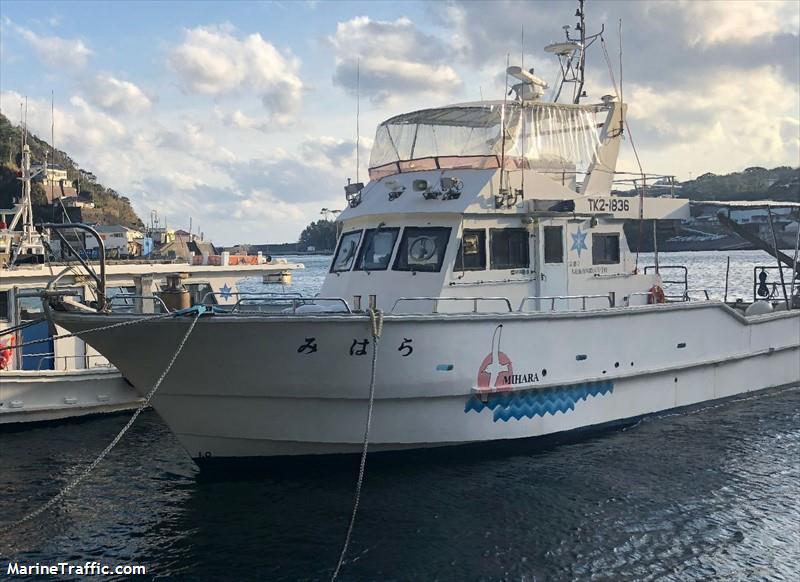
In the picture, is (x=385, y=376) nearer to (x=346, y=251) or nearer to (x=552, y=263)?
(x=346, y=251)

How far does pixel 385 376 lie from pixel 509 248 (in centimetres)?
314

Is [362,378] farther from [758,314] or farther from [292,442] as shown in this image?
[758,314]

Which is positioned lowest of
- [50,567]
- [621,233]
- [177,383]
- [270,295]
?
[50,567]

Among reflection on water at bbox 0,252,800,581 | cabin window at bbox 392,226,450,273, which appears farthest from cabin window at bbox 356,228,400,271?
reflection on water at bbox 0,252,800,581

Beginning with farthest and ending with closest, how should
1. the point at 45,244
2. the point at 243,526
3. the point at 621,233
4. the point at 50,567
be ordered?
1. the point at 45,244
2. the point at 621,233
3. the point at 243,526
4. the point at 50,567

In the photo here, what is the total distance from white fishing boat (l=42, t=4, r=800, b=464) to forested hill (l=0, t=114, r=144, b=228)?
165 feet

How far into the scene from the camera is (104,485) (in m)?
10.8

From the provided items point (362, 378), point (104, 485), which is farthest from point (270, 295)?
point (104, 485)

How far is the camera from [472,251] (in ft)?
36.7

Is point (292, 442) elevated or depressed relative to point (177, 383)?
depressed

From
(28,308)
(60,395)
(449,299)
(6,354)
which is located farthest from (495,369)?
(28,308)

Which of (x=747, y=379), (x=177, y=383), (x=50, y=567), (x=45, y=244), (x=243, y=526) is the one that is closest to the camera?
(x=50, y=567)

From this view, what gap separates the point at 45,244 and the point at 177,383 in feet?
30.3

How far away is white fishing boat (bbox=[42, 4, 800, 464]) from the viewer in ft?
30.7
